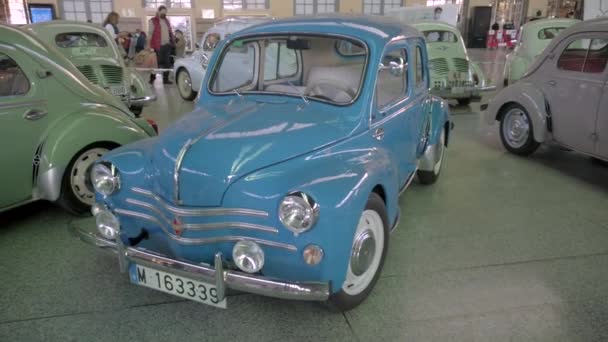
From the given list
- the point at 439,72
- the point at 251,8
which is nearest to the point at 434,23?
the point at 439,72

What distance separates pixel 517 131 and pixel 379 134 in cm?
346

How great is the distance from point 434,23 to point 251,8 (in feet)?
46.7

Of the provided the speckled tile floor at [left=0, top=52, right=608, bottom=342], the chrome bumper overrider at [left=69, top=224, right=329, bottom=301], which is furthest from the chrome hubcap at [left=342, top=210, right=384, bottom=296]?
the chrome bumper overrider at [left=69, top=224, right=329, bottom=301]

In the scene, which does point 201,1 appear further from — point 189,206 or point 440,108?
point 189,206

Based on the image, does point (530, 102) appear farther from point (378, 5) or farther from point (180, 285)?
point (378, 5)

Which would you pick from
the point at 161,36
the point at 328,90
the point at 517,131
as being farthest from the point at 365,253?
the point at 161,36

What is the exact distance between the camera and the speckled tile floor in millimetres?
2465

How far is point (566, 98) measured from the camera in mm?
4855

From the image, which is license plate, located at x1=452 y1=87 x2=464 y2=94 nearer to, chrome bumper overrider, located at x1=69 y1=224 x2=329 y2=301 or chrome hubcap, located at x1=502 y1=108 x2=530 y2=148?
chrome hubcap, located at x1=502 y1=108 x2=530 y2=148

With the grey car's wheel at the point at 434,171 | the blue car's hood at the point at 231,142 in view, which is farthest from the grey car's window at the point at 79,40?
the grey car's wheel at the point at 434,171

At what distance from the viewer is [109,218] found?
2504 millimetres

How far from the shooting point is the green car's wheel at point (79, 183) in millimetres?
3623

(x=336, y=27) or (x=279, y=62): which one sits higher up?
(x=336, y=27)

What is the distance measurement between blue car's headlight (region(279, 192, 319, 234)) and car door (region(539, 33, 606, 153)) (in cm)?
381
